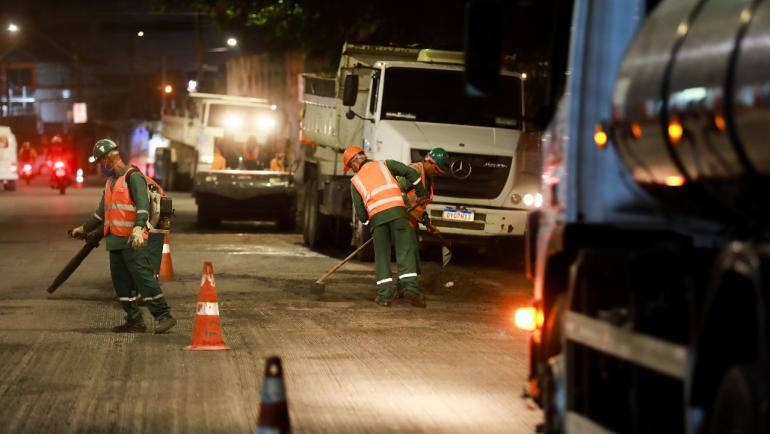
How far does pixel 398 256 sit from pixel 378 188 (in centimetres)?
78

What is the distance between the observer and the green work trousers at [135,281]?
41.4 feet

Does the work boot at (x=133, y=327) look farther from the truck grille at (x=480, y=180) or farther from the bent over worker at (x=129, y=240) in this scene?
the truck grille at (x=480, y=180)

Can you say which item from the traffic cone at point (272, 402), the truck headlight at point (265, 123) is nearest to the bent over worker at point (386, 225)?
the traffic cone at point (272, 402)

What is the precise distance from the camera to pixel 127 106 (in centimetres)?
10181

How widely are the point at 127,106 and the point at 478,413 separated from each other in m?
95.3

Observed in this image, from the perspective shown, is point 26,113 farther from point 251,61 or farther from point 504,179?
point 504,179

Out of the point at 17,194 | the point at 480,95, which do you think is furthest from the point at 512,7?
the point at 17,194

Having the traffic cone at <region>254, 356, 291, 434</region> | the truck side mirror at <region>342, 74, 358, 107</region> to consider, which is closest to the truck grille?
the truck side mirror at <region>342, 74, 358, 107</region>

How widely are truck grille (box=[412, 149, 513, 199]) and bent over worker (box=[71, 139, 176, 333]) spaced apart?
7984mm

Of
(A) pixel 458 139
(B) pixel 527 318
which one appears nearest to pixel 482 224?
(A) pixel 458 139

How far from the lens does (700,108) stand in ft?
16.9

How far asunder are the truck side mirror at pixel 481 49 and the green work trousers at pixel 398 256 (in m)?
8.83

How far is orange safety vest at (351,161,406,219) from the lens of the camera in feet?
50.5

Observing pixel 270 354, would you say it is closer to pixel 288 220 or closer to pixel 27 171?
pixel 288 220
